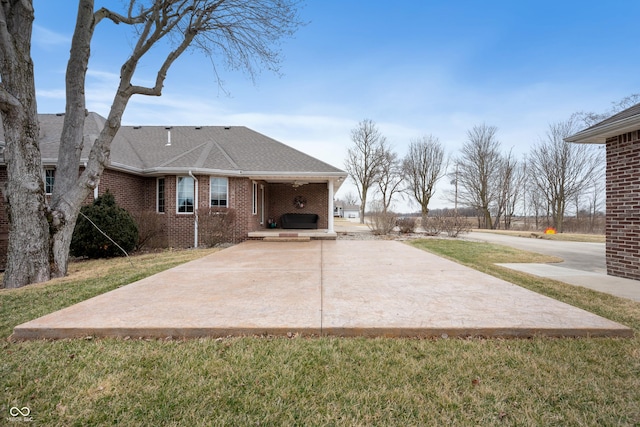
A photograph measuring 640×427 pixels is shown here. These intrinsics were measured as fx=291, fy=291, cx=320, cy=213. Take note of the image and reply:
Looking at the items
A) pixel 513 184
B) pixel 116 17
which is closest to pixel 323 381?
pixel 116 17

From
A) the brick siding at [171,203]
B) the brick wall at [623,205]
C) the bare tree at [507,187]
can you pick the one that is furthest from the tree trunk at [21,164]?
the bare tree at [507,187]

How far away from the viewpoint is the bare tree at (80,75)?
5.81m

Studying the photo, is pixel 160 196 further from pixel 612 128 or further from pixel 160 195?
pixel 612 128

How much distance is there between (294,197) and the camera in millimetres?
15492

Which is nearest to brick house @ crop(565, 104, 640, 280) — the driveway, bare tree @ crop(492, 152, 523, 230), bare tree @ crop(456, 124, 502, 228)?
the driveway

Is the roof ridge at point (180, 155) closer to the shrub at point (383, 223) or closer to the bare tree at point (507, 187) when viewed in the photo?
the shrub at point (383, 223)

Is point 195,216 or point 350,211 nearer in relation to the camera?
point 195,216

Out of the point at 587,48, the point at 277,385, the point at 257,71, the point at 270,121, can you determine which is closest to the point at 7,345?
the point at 277,385

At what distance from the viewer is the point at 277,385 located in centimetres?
200

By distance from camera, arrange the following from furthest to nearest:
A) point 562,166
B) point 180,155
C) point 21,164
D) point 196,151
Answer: point 562,166
point 196,151
point 180,155
point 21,164

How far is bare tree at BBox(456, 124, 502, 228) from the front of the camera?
29.0 metres

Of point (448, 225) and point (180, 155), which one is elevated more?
point (180, 155)

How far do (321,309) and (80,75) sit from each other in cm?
767
